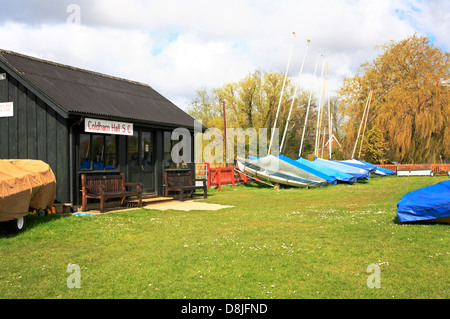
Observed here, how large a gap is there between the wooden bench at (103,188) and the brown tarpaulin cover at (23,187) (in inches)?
60.3

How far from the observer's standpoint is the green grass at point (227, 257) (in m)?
5.50

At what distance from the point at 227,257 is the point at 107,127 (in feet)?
28.1

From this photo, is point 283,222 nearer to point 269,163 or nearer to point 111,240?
point 111,240

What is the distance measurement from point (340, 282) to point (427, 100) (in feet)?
126

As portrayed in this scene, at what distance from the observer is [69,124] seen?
13.3 metres

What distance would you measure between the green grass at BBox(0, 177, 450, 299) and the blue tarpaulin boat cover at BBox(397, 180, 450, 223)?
1.15ft

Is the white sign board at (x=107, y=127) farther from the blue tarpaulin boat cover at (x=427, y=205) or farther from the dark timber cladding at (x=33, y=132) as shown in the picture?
the blue tarpaulin boat cover at (x=427, y=205)

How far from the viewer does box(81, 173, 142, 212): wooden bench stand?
43.4 feet

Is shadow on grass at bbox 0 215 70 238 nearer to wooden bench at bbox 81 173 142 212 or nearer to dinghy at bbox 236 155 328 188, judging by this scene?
wooden bench at bbox 81 173 142 212

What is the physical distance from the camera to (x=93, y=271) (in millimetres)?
6484

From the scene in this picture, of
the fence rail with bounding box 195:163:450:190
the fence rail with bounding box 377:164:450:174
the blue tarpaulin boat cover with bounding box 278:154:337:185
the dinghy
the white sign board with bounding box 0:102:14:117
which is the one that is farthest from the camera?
the fence rail with bounding box 377:164:450:174

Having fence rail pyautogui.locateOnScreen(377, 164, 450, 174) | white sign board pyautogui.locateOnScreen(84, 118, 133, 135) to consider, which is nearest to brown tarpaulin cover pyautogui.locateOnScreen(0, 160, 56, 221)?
white sign board pyautogui.locateOnScreen(84, 118, 133, 135)

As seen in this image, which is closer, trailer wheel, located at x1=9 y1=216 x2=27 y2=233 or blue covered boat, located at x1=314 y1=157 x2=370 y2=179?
trailer wheel, located at x1=9 y1=216 x2=27 y2=233
